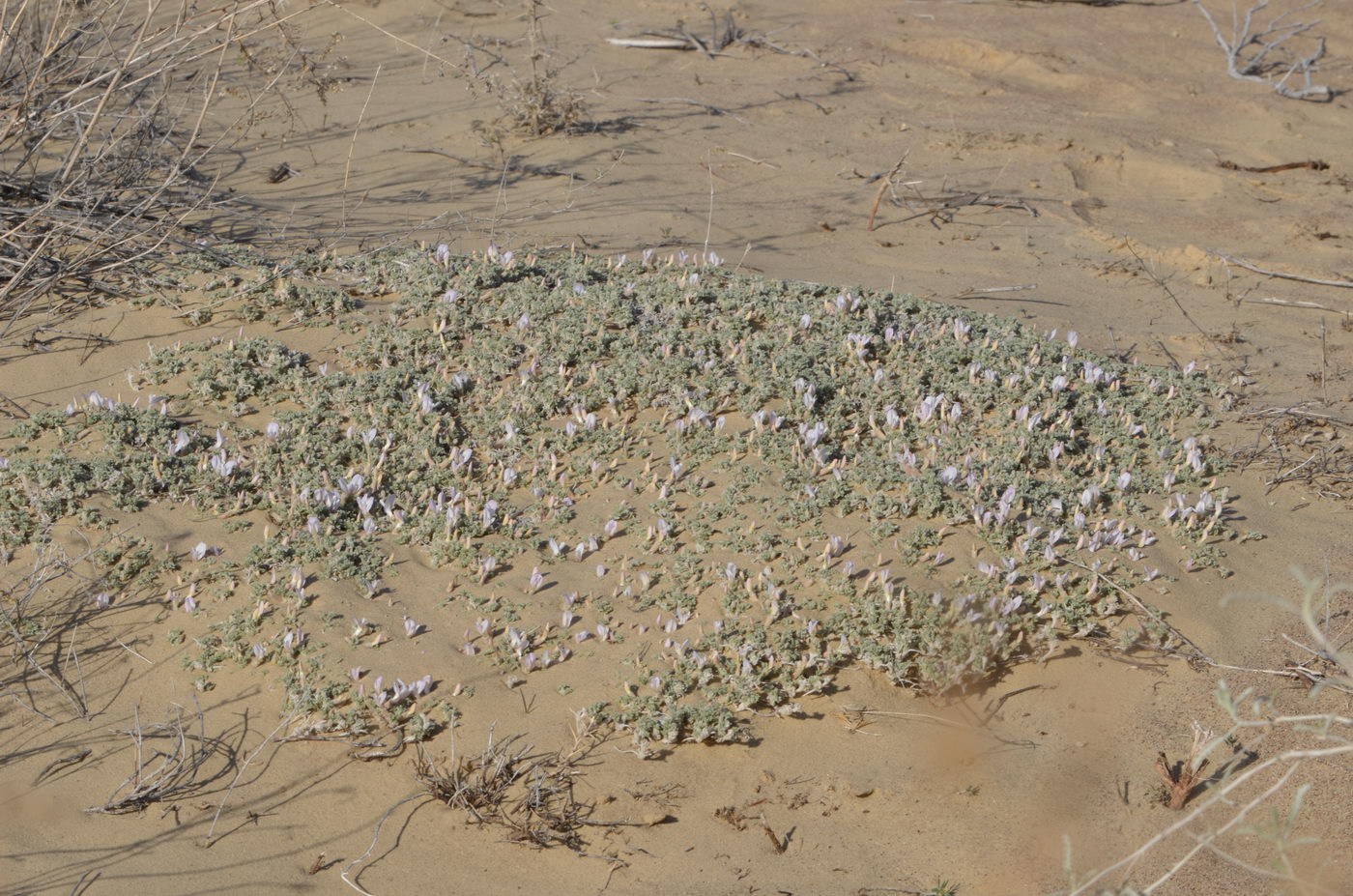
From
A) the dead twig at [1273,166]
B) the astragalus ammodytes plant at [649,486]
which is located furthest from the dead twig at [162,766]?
the dead twig at [1273,166]

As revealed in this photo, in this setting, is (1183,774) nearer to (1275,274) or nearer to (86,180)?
(1275,274)

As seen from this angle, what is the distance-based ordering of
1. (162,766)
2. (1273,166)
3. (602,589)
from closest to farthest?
(162,766)
(602,589)
(1273,166)

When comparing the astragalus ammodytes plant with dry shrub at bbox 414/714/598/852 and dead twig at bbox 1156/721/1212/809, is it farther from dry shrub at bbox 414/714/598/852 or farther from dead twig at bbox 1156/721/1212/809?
dead twig at bbox 1156/721/1212/809

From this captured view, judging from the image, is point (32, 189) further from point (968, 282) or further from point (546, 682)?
point (968, 282)

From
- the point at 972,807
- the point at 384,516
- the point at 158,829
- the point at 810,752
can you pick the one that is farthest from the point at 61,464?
the point at 972,807

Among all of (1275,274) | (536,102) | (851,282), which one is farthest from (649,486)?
(536,102)

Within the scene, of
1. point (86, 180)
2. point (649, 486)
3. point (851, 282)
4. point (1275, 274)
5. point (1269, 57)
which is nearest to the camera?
point (649, 486)
